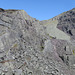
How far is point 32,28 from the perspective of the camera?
19953mm

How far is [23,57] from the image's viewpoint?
12.5 meters

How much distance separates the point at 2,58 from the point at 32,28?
9942mm

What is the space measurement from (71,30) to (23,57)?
2892cm

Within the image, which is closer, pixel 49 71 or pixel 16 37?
pixel 49 71

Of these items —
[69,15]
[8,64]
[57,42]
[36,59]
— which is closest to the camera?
[8,64]

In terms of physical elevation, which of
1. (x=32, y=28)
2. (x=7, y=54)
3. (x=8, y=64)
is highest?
(x=32, y=28)

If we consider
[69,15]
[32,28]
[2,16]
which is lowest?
[32,28]

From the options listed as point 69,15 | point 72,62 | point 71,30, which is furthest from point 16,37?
point 69,15

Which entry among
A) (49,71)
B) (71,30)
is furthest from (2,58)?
(71,30)

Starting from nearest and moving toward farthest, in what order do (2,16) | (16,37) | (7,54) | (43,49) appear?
(7,54), (16,37), (2,16), (43,49)

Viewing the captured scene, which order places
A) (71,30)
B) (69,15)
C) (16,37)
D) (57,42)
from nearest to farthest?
1. (16,37)
2. (57,42)
3. (71,30)
4. (69,15)

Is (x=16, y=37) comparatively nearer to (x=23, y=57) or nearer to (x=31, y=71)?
(x=23, y=57)

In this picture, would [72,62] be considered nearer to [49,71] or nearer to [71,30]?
[49,71]

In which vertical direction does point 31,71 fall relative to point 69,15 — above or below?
below
